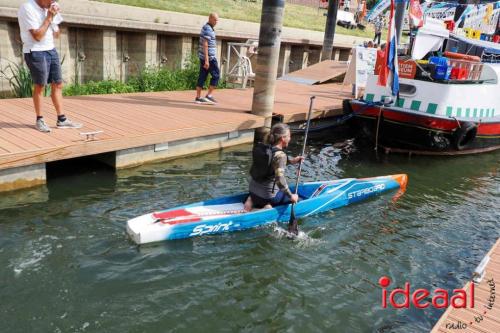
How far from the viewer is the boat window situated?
10.0m

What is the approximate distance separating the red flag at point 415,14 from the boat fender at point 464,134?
3.25 meters

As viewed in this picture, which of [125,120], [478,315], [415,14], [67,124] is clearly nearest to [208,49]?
[125,120]

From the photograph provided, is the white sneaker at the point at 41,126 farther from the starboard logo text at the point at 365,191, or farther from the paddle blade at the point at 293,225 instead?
the starboard logo text at the point at 365,191

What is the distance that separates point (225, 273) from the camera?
4828 mm

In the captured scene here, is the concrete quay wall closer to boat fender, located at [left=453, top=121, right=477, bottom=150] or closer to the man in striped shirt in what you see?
the man in striped shirt

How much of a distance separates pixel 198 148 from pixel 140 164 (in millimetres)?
1316

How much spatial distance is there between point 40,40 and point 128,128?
191cm

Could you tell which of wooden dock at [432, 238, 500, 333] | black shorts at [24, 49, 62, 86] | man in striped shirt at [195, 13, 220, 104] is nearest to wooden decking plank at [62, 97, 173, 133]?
black shorts at [24, 49, 62, 86]

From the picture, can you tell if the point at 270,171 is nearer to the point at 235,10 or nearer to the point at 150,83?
the point at 150,83

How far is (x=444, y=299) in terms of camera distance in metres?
4.82

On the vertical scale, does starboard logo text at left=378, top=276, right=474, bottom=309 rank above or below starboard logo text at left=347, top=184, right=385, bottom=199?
below

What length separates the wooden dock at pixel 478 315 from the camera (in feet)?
12.1

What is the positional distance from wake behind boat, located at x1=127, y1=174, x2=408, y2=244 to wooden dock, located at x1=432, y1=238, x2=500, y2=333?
7.91 feet

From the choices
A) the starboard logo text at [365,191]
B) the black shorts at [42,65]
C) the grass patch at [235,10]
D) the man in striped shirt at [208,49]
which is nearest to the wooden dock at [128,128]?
the man in striped shirt at [208,49]
